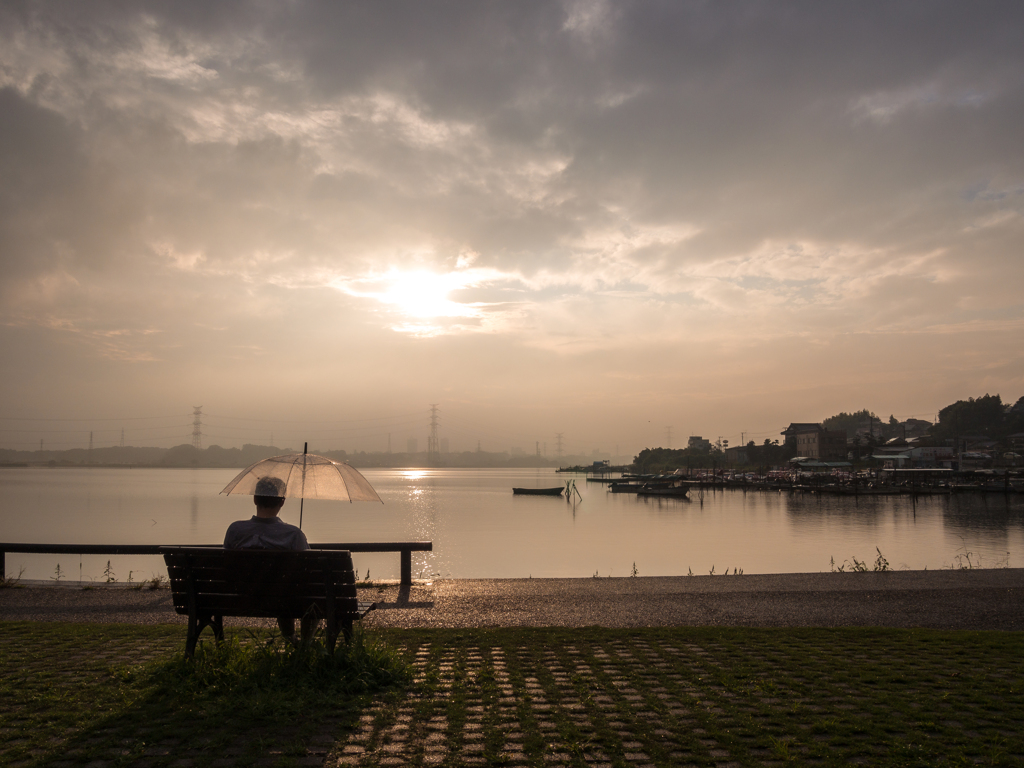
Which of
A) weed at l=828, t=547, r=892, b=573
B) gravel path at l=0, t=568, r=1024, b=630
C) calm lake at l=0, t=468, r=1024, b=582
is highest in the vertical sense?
gravel path at l=0, t=568, r=1024, b=630

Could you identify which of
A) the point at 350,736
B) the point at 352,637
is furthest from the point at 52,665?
the point at 350,736

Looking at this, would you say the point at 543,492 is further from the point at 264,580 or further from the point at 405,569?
the point at 264,580

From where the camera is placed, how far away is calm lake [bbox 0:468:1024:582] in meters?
25.2

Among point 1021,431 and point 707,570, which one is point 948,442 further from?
point 707,570

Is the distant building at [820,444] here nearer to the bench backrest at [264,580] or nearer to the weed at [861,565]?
the weed at [861,565]

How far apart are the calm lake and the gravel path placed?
1034 cm

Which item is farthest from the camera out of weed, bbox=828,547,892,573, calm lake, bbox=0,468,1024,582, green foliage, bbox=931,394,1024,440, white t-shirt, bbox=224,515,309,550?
green foliage, bbox=931,394,1024,440

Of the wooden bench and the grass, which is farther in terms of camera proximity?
the wooden bench

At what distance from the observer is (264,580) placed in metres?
5.73

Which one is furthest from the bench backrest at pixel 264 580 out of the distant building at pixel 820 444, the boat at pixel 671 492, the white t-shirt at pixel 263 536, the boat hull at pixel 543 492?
the distant building at pixel 820 444

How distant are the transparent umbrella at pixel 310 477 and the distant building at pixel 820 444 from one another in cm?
14751

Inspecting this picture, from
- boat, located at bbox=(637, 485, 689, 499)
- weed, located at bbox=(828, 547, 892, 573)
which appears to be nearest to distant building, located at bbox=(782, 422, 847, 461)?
boat, located at bbox=(637, 485, 689, 499)

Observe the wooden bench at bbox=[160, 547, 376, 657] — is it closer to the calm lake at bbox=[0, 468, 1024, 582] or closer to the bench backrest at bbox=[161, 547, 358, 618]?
the bench backrest at bbox=[161, 547, 358, 618]

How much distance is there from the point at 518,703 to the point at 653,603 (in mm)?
5121
